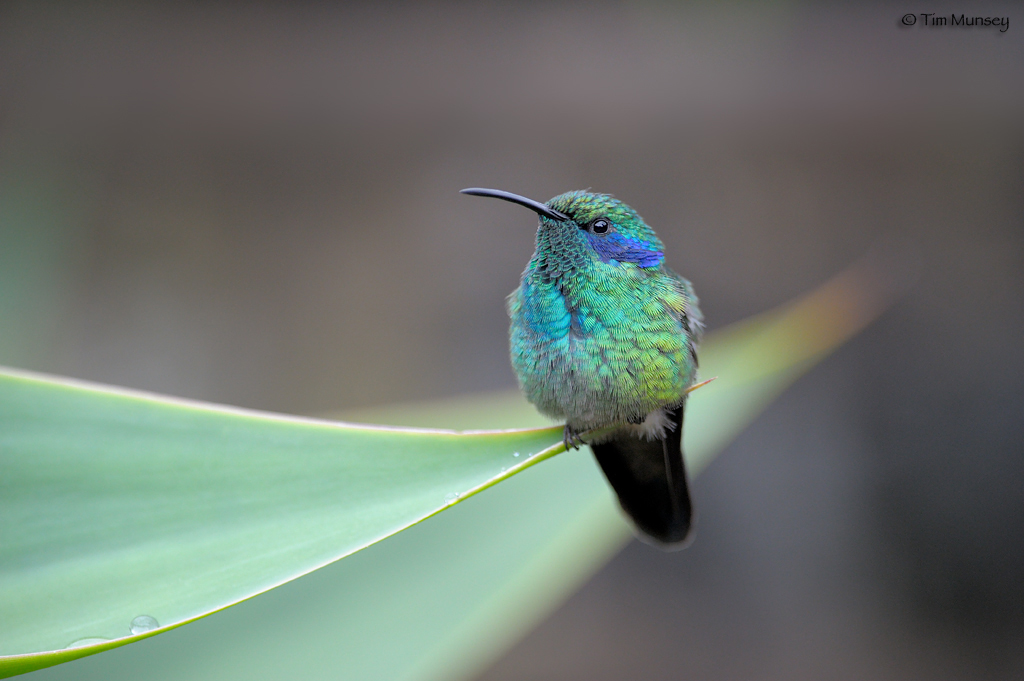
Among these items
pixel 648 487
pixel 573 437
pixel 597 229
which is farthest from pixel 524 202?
pixel 648 487

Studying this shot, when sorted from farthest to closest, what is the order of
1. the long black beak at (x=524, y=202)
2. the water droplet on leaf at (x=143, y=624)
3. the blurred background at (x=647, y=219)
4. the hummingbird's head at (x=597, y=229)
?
the blurred background at (x=647, y=219) < the hummingbird's head at (x=597, y=229) < the long black beak at (x=524, y=202) < the water droplet on leaf at (x=143, y=624)

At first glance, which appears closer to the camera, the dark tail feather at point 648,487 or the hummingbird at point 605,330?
the hummingbird at point 605,330

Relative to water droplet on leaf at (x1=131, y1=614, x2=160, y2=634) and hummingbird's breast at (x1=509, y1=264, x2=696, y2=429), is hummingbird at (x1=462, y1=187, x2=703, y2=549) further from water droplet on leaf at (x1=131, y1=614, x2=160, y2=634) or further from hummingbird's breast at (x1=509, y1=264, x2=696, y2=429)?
water droplet on leaf at (x1=131, y1=614, x2=160, y2=634)

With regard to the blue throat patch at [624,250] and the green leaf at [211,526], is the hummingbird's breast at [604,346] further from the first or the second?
the green leaf at [211,526]

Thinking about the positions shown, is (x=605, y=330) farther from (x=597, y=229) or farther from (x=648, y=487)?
(x=648, y=487)

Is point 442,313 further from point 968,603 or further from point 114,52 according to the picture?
Result: point 968,603

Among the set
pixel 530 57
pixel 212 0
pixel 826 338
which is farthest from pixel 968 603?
pixel 212 0

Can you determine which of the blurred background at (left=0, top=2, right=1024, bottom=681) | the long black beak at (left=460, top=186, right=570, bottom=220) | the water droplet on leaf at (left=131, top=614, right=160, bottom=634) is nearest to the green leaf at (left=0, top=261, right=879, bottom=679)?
the water droplet on leaf at (left=131, top=614, right=160, bottom=634)

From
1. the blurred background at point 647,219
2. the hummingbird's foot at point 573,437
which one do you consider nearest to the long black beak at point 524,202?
the hummingbird's foot at point 573,437
